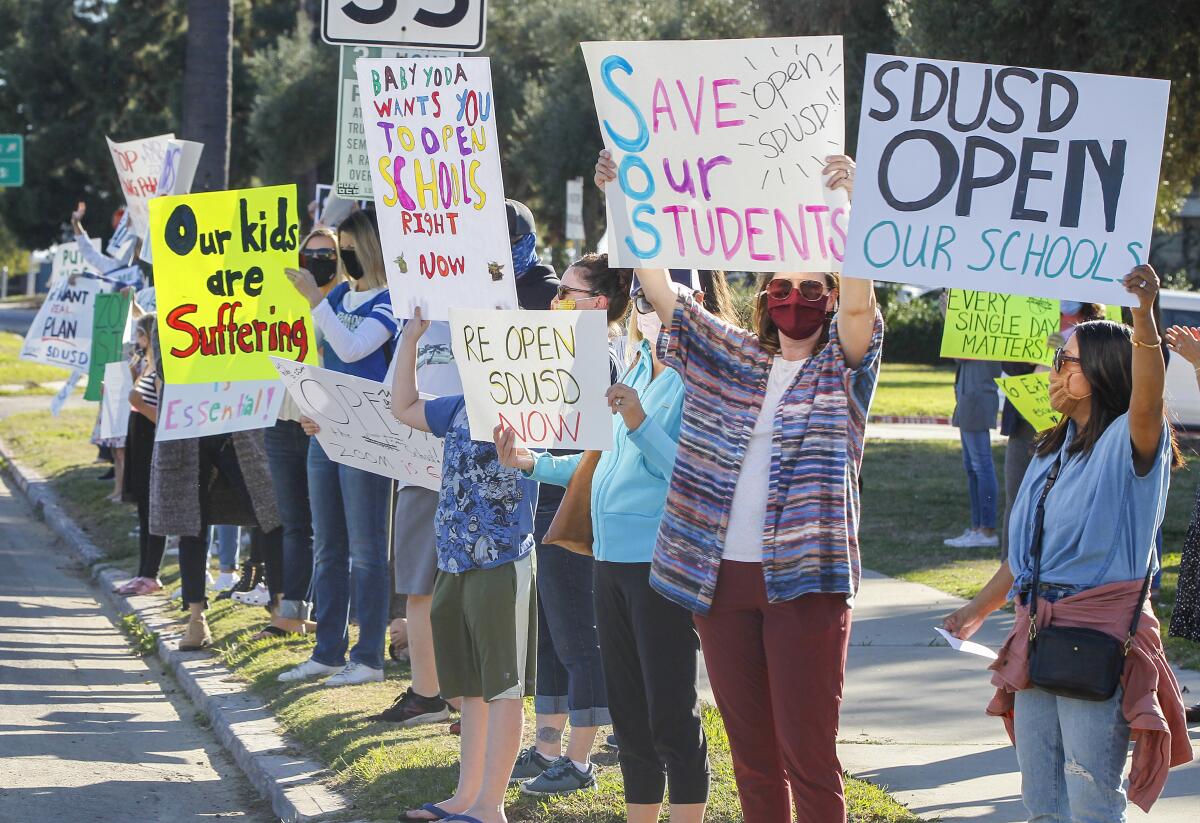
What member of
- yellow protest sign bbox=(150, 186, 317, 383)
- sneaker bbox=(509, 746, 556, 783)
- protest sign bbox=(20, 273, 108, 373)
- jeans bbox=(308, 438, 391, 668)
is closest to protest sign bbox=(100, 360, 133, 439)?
protest sign bbox=(20, 273, 108, 373)

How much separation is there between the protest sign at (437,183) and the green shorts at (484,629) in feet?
3.02

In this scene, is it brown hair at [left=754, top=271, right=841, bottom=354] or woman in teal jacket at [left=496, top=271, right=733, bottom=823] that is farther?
woman in teal jacket at [left=496, top=271, right=733, bottom=823]

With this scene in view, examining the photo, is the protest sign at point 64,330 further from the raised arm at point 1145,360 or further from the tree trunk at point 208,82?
the raised arm at point 1145,360

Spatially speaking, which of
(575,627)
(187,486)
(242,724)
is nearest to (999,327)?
(575,627)

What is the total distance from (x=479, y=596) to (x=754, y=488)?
1443 mm

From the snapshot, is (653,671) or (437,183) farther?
(437,183)

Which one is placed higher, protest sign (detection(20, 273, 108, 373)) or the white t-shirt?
the white t-shirt

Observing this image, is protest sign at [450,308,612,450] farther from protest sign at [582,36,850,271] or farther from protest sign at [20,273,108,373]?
protest sign at [20,273,108,373]

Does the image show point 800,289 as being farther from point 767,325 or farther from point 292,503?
point 292,503

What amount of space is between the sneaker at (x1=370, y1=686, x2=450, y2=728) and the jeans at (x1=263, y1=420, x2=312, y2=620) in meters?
1.89

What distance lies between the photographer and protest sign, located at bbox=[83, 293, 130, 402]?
449 inches

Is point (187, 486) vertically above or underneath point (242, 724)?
above

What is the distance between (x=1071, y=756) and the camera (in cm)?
406

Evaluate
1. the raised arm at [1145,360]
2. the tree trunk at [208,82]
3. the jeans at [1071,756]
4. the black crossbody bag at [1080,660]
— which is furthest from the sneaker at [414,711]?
the tree trunk at [208,82]
